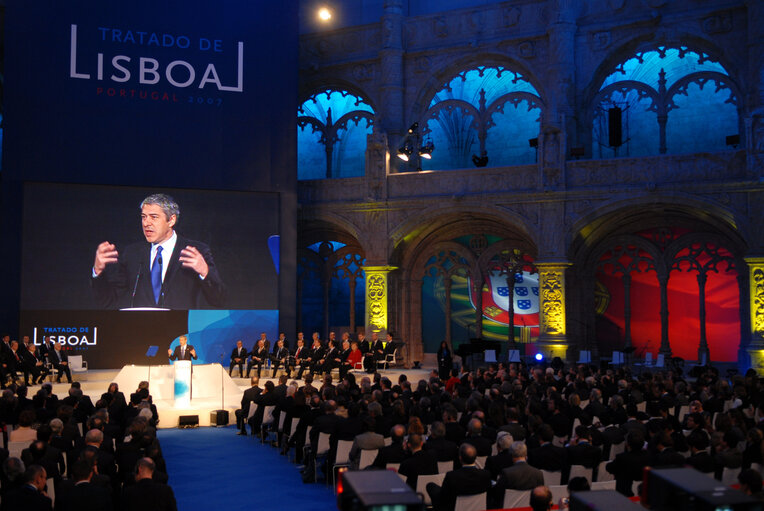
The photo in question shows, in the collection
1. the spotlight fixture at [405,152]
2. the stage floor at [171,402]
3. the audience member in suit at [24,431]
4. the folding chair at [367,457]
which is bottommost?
A: the stage floor at [171,402]

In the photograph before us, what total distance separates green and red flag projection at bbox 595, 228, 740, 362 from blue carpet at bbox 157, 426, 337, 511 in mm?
12114

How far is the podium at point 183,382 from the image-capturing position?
13.8 m

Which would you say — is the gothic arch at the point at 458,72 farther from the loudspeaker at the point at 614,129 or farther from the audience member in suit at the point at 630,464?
the audience member in suit at the point at 630,464

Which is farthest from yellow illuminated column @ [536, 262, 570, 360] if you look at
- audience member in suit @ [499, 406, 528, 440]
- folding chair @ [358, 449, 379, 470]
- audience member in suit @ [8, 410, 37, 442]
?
audience member in suit @ [8, 410, 37, 442]

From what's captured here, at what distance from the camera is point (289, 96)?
20500 mm

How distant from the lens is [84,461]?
5.67 m

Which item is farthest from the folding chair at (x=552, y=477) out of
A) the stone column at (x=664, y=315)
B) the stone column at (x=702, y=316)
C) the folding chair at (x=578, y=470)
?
the stone column at (x=664, y=315)

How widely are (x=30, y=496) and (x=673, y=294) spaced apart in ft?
59.3

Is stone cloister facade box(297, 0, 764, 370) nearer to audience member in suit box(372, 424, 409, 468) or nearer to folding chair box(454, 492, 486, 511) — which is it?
audience member in suit box(372, 424, 409, 468)

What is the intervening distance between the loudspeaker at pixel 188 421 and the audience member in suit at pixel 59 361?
14.2ft

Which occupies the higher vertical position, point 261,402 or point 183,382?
point 183,382

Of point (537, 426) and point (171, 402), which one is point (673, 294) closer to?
point (171, 402)

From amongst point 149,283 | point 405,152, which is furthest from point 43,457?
point 405,152

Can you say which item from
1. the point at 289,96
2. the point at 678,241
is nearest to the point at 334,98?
the point at 289,96
